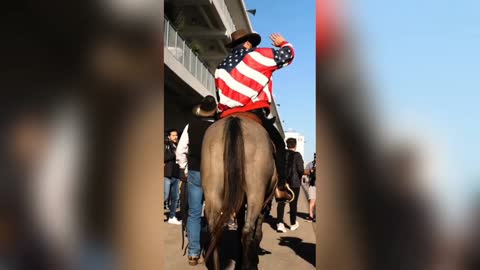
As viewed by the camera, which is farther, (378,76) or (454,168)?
(378,76)

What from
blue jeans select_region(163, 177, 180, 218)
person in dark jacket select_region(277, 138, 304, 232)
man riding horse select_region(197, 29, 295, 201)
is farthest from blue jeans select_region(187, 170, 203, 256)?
blue jeans select_region(163, 177, 180, 218)

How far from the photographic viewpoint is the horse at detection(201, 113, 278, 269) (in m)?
3.31

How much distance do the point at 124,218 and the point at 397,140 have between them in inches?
28.8

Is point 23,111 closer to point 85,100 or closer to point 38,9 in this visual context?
point 85,100

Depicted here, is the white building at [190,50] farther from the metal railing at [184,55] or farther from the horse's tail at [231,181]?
the horse's tail at [231,181]

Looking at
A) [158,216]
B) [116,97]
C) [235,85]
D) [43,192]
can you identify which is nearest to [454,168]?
[158,216]

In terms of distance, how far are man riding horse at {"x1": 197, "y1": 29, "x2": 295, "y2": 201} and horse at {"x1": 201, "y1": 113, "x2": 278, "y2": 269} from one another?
0.31 metres

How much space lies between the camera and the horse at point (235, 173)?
331cm

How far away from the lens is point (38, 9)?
3.48 ft

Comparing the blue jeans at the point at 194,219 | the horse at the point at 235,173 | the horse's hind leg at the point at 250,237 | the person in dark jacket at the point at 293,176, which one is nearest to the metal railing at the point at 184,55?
the person in dark jacket at the point at 293,176

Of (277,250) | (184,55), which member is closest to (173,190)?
(277,250)

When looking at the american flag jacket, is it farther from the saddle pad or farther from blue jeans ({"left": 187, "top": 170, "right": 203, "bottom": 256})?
blue jeans ({"left": 187, "top": 170, "right": 203, "bottom": 256})

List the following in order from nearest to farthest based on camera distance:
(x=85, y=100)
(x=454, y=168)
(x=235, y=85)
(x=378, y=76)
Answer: (x=454, y=168) < (x=378, y=76) < (x=85, y=100) < (x=235, y=85)

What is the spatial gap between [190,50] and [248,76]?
16.1 metres
